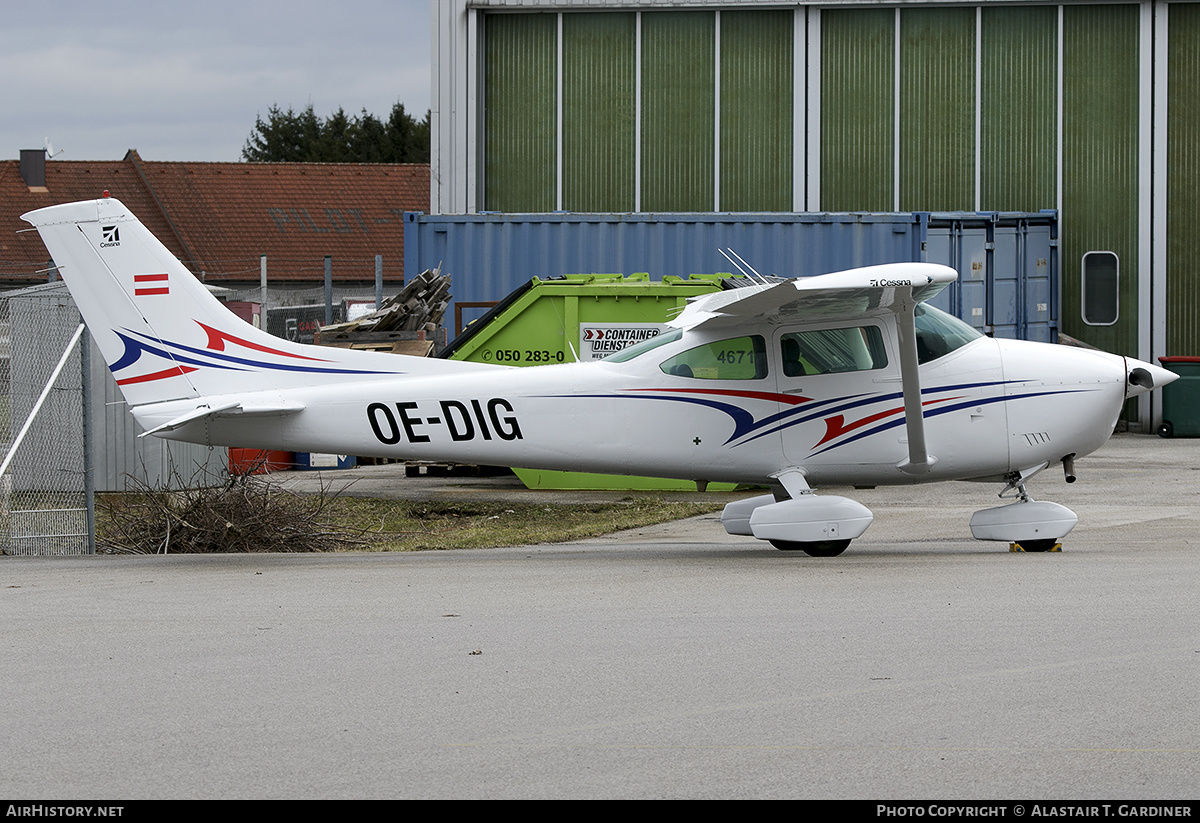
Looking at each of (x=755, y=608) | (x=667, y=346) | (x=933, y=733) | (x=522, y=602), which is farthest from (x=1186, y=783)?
(x=667, y=346)

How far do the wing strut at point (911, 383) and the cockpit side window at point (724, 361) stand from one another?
3.46 ft

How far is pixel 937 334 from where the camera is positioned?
389 inches

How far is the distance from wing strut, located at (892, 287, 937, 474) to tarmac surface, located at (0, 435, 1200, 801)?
745 mm

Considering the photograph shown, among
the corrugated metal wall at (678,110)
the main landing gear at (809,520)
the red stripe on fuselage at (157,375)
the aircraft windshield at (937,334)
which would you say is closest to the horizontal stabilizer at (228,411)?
the red stripe on fuselage at (157,375)

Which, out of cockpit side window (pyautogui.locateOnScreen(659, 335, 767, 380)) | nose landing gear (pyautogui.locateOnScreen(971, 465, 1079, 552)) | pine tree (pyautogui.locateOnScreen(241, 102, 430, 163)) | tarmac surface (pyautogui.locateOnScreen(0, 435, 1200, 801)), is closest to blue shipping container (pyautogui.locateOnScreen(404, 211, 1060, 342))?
cockpit side window (pyautogui.locateOnScreen(659, 335, 767, 380))

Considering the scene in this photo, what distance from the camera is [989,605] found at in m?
7.21

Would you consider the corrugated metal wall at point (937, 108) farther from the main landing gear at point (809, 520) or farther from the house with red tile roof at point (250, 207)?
the house with red tile roof at point (250, 207)

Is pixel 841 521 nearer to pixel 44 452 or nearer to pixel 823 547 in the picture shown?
pixel 823 547

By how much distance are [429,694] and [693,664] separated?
126 centimetres

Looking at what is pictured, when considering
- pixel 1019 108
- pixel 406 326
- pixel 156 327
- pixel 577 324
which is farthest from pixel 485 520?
pixel 1019 108

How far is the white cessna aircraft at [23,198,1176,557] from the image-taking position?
9.66 metres

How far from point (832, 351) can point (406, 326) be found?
9.48 m

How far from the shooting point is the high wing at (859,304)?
28.7 feet

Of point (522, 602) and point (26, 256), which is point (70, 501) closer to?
point (522, 602)
